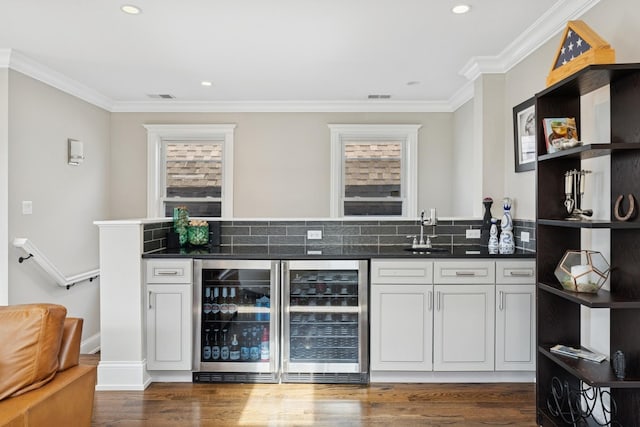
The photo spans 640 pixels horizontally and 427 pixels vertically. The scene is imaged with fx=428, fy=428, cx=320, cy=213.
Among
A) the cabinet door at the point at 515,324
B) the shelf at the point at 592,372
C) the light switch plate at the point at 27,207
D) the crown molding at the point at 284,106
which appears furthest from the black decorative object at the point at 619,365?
the light switch plate at the point at 27,207

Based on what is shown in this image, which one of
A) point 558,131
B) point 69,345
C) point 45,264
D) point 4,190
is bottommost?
point 69,345

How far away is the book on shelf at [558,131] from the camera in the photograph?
2.24 m

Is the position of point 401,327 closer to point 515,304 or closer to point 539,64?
point 515,304

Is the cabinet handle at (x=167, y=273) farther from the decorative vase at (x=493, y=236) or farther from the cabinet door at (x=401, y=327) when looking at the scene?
the decorative vase at (x=493, y=236)

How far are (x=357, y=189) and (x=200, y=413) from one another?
3.22 metres

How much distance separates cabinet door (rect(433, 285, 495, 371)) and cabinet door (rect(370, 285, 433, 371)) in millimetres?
73

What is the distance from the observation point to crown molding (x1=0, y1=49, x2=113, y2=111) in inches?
133

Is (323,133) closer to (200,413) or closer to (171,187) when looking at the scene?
(171,187)

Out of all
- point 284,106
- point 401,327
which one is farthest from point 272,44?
point 401,327

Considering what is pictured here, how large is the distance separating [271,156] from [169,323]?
2.56 meters

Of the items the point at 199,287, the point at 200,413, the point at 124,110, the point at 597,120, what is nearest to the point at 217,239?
the point at 199,287

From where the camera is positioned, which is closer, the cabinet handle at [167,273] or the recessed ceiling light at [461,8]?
the recessed ceiling light at [461,8]

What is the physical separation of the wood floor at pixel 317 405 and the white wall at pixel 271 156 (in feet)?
7.99

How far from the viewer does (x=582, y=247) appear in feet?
8.39
